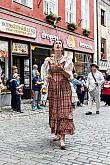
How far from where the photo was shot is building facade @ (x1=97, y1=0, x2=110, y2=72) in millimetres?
26188

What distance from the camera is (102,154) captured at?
5.79m

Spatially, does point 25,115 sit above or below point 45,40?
below

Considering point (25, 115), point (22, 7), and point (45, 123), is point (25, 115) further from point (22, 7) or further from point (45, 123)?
point (22, 7)

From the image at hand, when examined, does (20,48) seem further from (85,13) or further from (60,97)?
(60,97)

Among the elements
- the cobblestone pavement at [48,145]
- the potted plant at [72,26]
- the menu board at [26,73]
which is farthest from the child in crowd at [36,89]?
the potted plant at [72,26]

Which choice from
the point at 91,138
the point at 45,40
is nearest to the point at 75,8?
the point at 45,40

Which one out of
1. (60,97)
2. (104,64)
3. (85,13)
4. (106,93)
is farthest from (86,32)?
(60,97)

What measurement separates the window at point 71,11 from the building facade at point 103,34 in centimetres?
436

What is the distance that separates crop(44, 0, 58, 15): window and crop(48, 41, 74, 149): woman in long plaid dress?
1251 centimetres

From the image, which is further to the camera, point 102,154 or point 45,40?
point 45,40

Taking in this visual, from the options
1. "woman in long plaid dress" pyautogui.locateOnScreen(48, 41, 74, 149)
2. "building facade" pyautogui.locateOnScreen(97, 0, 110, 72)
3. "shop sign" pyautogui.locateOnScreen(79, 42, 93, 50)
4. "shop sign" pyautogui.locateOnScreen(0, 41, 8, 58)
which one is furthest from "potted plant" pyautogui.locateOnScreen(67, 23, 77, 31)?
"woman in long plaid dress" pyautogui.locateOnScreen(48, 41, 74, 149)

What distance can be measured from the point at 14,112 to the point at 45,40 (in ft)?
21.6

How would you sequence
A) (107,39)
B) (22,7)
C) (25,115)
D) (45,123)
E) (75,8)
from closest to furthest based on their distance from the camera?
(45,123) → (25,115) → (22,7) → (75,8) → (107,39)

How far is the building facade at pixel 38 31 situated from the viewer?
15320mm
